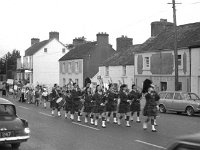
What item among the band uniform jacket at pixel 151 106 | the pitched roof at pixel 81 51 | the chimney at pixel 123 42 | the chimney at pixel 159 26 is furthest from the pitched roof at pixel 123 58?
the band uniform jacket at pixel 151 106

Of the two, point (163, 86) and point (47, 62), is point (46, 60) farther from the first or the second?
point (163, 86)

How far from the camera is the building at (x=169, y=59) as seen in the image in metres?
30.0

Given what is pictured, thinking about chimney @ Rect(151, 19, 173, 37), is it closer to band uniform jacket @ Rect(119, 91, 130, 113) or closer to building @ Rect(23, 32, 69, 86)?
band uniform jacket @ Rect(119, 91, 130, 113)

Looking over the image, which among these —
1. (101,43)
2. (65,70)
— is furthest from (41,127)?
(65,70)

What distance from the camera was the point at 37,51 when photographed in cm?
6184

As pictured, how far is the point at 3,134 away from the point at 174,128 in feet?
25.8

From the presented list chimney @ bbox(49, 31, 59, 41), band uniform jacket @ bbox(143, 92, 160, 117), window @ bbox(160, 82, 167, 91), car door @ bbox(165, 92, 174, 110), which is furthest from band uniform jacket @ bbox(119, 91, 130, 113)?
chimney @ bbox(49, 31, 59, 41)

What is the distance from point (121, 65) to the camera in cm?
4106

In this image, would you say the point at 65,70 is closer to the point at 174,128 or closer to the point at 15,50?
the point at 174,128

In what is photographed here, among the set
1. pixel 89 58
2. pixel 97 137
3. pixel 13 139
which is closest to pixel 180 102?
pixel 97 137

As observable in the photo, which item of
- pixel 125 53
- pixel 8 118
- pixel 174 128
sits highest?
pixel 125 53

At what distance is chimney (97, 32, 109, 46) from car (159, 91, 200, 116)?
1083 inches

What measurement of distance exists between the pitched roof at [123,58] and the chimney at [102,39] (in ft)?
18.4

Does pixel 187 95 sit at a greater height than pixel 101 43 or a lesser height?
lesser
